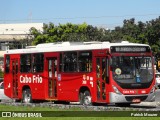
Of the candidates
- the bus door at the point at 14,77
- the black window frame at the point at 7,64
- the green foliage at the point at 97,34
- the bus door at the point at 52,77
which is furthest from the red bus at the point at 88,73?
the green foliage at the point at 97,34

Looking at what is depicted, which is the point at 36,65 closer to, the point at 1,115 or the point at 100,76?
the point at 100,76

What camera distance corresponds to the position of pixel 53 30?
75.6 m

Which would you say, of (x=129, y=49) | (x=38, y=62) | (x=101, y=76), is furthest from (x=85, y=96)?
(x=38, y=62)

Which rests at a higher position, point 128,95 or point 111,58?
point 111,58

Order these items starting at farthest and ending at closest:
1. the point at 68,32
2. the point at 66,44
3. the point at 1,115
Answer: the point at 68,32 → the point at 66,44 → the point at 1,115

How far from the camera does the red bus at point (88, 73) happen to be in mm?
24031

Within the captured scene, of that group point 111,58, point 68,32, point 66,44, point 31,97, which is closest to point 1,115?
point 111,58

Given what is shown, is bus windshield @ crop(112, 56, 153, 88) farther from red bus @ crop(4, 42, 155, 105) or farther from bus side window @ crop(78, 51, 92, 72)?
bus side window @ crop(78, 51, 92, 72)

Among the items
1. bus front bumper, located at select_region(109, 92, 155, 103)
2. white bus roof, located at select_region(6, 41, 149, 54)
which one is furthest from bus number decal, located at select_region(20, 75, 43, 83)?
bus front bumper, located at select_region(109, 92, 155, 103)

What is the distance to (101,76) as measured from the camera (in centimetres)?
2448

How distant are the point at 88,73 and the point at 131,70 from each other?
7.15 feet

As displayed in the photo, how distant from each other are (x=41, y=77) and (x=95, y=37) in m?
49.9

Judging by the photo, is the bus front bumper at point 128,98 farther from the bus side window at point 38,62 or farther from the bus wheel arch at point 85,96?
the bus side window at point 38,62

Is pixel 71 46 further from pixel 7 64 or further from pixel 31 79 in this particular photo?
pixel 7 64
